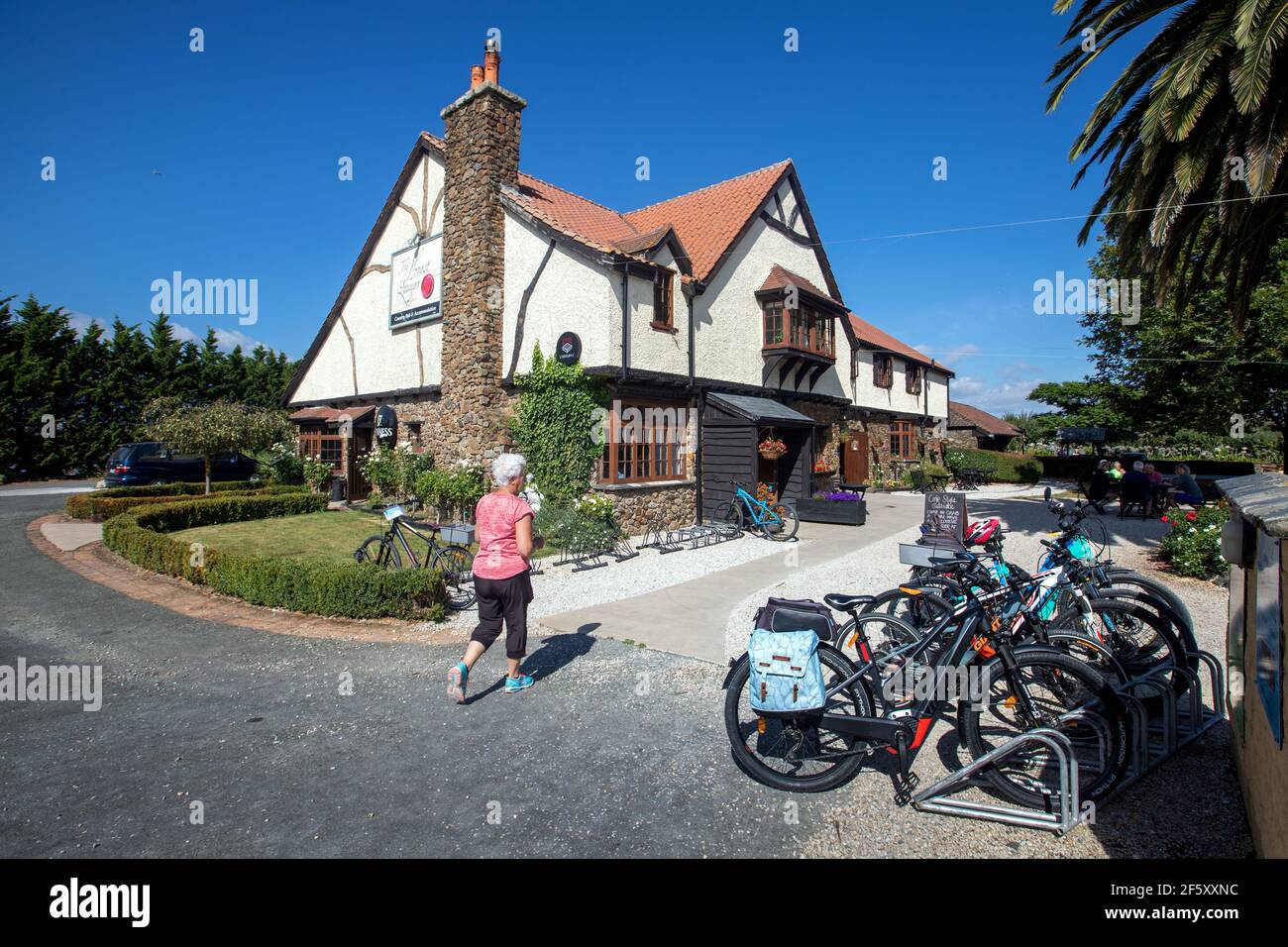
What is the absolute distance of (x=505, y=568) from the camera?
17.0 feet

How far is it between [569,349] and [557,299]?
4.48 ft

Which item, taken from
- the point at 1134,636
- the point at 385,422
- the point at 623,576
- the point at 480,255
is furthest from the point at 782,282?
the point at 1134,636

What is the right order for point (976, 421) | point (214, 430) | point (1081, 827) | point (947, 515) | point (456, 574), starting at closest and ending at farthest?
1. point (1081, 827)
2. point (456, 574)
3. point (947, 515)
4. point (214, 430)
5. point (976, 421)

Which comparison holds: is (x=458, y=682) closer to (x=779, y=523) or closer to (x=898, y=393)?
(x=779, y=523)

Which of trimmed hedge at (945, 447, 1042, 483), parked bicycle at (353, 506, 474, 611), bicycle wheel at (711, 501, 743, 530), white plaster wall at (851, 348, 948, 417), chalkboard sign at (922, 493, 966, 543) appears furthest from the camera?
trimmed hedge at (945, 447, 1042, 483)

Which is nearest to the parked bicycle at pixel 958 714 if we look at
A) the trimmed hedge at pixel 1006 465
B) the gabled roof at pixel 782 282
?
the gabled roof at pixel 782 282

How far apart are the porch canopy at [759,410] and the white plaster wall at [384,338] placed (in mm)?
7616

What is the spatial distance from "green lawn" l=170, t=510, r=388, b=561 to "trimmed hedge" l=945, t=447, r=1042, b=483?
96.8 feet

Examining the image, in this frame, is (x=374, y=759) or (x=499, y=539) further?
(x=499, y=539)

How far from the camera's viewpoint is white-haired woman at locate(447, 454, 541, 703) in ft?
17.0

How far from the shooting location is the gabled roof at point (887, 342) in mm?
27031

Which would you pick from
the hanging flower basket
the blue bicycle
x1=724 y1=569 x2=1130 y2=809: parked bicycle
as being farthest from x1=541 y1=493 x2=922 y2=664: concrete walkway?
the hanging flower basket

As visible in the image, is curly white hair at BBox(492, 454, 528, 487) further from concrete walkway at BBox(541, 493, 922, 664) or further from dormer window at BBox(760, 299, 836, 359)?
dormer window at BBox(760, 299, 836, 359)
